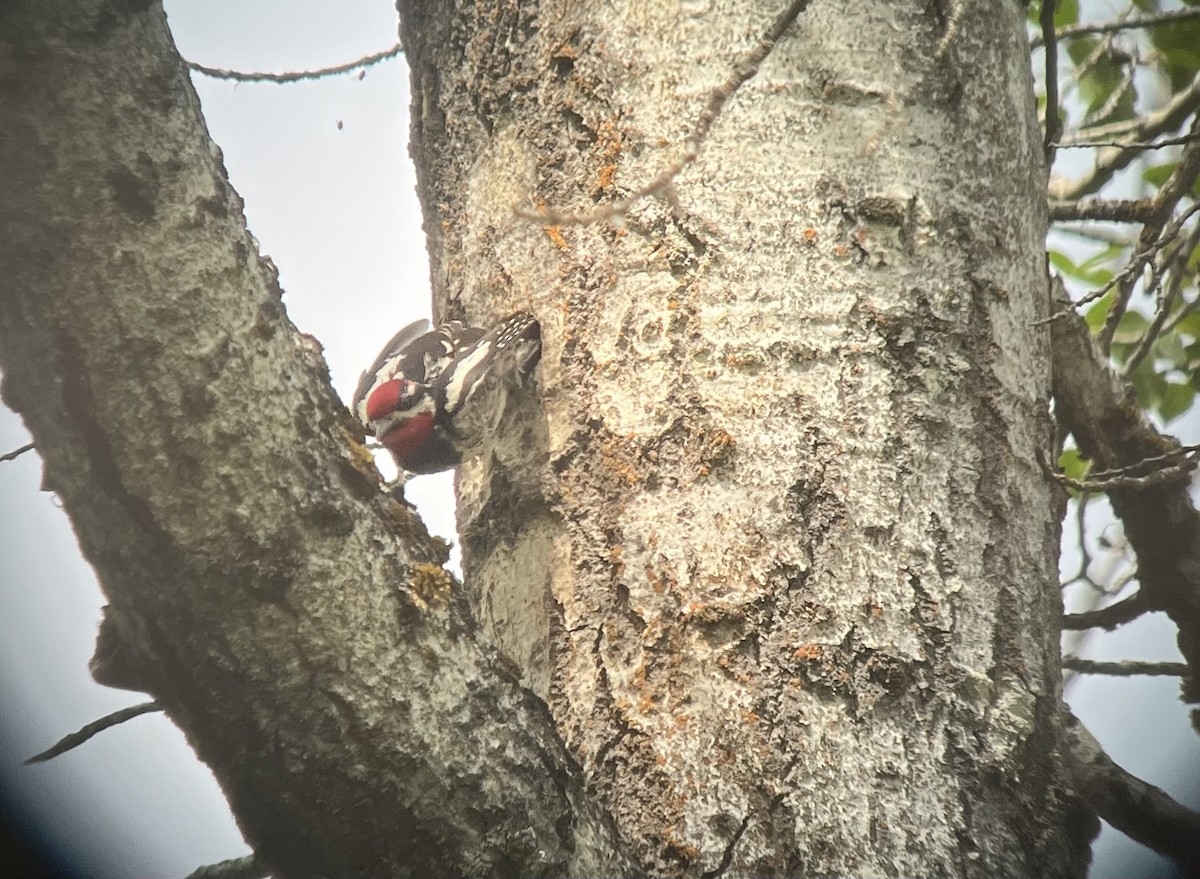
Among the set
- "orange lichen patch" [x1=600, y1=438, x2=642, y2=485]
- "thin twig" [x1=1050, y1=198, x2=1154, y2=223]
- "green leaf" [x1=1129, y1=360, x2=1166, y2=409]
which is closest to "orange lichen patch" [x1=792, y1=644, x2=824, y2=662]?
"orange lichen patch" [x1=600, y1=438, x2=642, y2=485]

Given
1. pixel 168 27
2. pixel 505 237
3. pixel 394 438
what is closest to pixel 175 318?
pixel 168 27

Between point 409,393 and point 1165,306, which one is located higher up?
point 409,393

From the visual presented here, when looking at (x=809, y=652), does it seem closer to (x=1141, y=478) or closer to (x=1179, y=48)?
(x=1141, y=478)

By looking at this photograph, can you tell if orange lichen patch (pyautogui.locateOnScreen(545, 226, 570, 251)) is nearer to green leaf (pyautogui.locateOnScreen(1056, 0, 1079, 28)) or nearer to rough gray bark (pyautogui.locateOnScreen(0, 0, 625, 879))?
rough gray bark (pyautogui.locateOnScreen(0, 0, 625, 879))

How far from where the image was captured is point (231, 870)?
3.93ft

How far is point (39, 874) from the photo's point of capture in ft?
3.06

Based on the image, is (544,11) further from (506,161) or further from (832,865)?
(832,865)

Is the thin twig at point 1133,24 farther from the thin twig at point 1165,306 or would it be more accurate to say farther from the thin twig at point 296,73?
the thin twig at point 296,73

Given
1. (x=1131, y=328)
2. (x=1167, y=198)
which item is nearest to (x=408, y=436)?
(x=1167, y=198)

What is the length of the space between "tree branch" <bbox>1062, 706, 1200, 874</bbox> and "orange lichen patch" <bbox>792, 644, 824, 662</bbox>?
17.4 inches

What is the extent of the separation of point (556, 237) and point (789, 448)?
1.61ft

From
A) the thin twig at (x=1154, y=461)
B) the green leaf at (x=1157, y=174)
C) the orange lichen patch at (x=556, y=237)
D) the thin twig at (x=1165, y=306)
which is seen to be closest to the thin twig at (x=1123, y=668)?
the thin twig at (x=1154, y=461)

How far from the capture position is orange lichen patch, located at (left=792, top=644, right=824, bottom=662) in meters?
1.10

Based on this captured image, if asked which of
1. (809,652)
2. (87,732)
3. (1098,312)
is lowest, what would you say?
(809,652)
